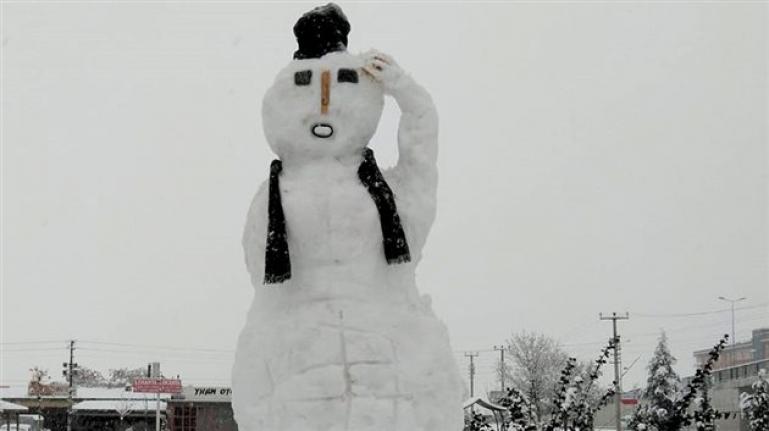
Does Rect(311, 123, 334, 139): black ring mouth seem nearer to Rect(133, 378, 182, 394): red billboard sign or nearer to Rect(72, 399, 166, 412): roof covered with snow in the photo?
Rect(133, 378, 182, 394): red billboard sign

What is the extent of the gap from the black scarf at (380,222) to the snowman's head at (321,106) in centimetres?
23

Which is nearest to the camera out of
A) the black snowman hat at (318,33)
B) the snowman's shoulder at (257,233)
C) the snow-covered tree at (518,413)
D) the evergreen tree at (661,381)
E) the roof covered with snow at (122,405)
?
the snowman's shoulder at (257,233)

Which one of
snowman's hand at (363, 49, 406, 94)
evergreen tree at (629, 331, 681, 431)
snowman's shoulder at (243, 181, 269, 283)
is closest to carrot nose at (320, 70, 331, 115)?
snowman's hand at (363, 49, 406, 94)

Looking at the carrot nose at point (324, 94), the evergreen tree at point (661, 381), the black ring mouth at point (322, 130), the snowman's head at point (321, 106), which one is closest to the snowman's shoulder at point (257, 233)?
the snowman's head at point (321, 106)

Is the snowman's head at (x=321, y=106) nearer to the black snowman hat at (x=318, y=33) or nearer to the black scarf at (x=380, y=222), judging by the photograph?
the black snowman hat at (x=318, y=33)

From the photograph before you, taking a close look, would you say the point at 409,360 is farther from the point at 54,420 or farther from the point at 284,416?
the point at 54,420

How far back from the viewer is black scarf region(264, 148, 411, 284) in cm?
602

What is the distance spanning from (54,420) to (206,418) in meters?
9.83

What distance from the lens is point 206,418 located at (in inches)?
1300

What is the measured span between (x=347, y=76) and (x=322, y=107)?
25 cm

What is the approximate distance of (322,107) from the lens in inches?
244

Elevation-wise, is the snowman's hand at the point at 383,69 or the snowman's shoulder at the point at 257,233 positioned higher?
the snowman's hand at the point at 383,69

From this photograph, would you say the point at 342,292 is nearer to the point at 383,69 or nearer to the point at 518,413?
the point at 383,69

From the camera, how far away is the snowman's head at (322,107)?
6.23 m
